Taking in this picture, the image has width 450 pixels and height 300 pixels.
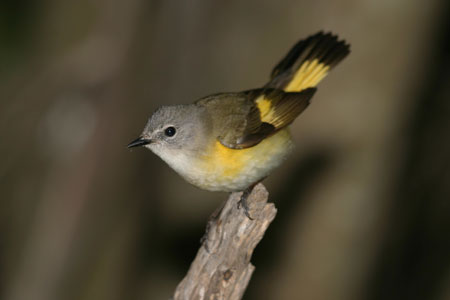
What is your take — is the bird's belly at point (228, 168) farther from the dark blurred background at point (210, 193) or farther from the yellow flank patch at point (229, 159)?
the dark blurred background at point (210, 193)

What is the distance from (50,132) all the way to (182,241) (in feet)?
5.82

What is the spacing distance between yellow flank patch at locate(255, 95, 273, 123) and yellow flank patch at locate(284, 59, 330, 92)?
284mm

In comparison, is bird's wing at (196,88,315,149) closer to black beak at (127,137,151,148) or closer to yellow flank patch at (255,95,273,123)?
yellow flank patch at (255,95,273,123)

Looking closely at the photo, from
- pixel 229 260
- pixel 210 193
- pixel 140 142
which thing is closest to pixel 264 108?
pixel 140 142

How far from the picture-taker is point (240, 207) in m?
3.54

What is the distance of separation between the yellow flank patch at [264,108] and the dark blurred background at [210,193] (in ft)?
4.08

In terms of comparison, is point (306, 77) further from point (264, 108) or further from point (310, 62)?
point (264, 108)

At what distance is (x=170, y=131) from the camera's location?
3.73 m

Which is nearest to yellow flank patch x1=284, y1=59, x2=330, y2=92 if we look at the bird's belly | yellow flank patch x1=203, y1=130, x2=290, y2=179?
yellow flank patch x1=203, y1=130, x2=290, y2=179

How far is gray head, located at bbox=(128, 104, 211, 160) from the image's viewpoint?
3.69 meters

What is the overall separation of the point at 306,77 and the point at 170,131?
1.23 meters

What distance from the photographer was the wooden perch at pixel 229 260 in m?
3.36

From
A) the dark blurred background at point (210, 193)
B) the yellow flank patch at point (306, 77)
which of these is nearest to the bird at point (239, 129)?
the yellow flank patch at point (306, 77)

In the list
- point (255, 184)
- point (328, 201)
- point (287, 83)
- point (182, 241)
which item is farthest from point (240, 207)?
point (182, 241)
